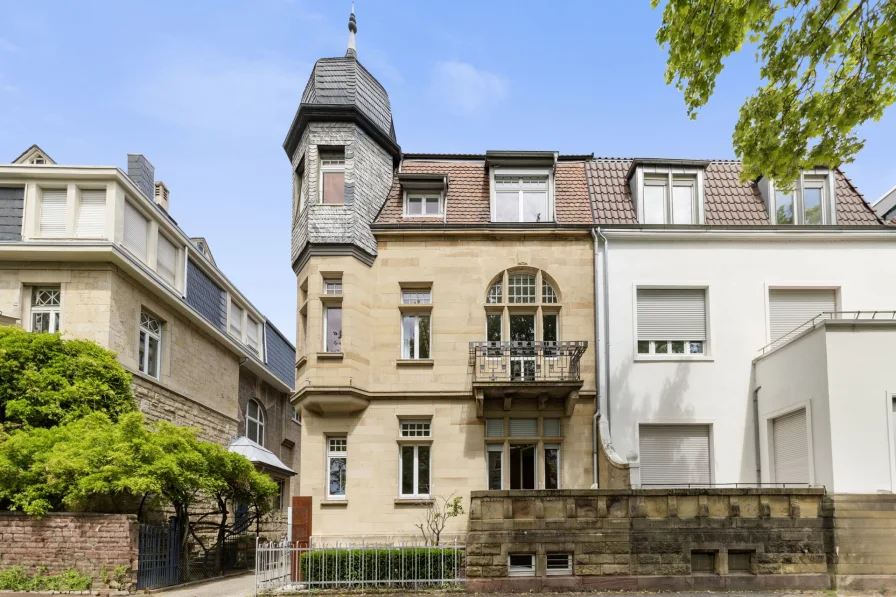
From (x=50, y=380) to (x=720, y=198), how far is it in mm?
17618

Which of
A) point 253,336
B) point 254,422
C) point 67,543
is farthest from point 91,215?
point 254,422

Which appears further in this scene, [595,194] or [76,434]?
[595,194]

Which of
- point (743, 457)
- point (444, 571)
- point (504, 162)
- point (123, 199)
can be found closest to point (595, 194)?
point (504, 162)

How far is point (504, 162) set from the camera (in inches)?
893

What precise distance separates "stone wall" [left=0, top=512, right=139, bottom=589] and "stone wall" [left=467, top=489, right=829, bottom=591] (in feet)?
24.0

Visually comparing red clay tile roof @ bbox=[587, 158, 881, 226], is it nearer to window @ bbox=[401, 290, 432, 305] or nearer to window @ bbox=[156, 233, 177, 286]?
window @ bbox=[401, 290, 432, 305]

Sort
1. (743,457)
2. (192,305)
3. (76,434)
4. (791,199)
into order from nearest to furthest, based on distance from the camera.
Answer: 1. (76,434)
2. (743,457)
3. (791,199)
4. (192,305)

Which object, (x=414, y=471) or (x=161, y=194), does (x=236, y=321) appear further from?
(x=414, y=471)

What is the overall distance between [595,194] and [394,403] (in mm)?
7811

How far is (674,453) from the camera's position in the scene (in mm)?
20812

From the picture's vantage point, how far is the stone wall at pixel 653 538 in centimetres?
1669

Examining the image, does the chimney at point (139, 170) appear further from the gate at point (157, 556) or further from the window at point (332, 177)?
the gate at point (157, 556)

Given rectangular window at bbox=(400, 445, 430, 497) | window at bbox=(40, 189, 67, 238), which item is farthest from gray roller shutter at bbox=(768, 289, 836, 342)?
window at bbox=(40, 189, 67, 238)

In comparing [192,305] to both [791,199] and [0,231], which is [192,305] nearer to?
[0,231]
